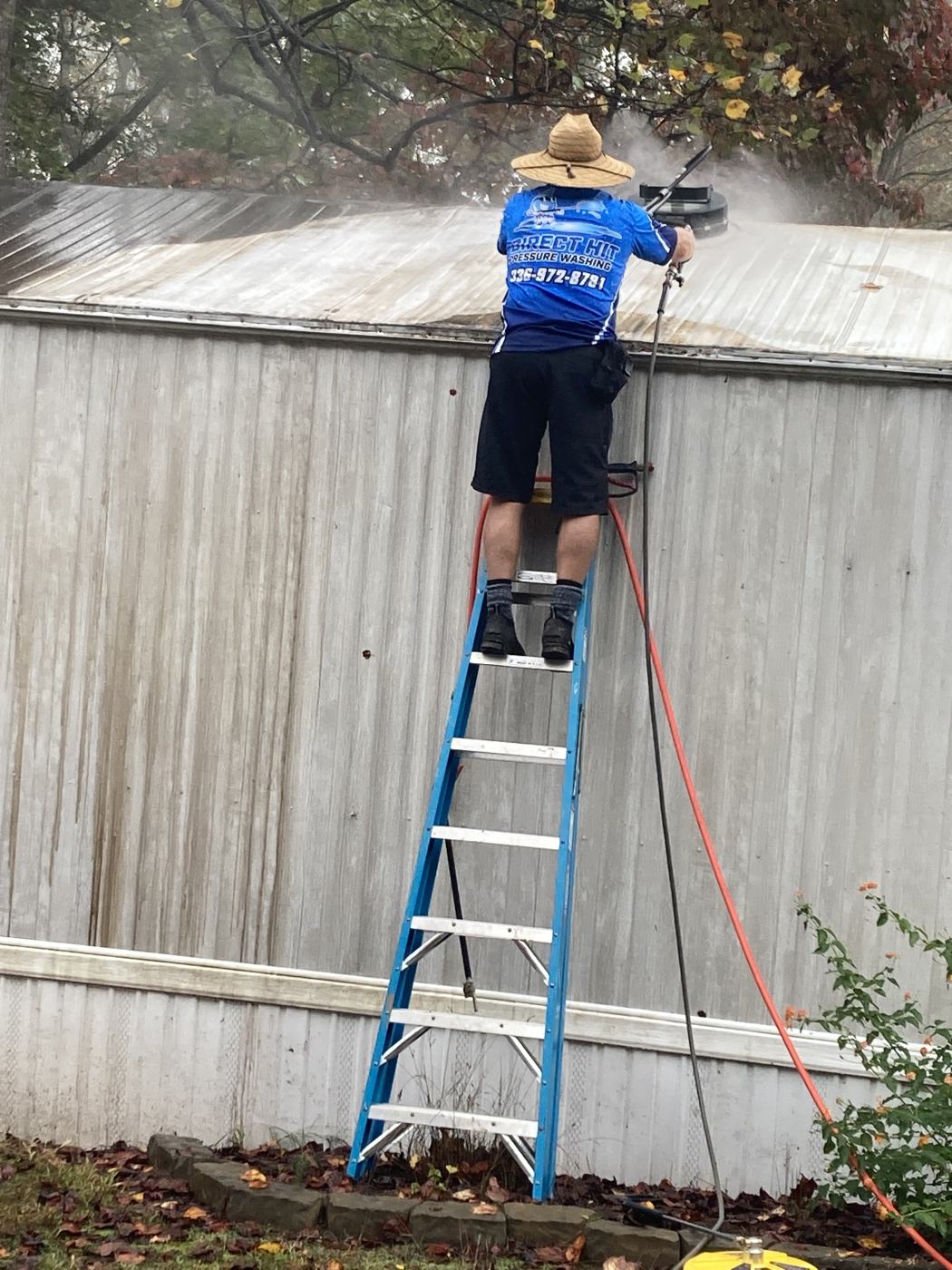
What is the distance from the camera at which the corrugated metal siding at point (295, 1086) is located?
4973 mm

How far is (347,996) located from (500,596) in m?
1.65

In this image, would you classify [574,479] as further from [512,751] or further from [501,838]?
[501,838]

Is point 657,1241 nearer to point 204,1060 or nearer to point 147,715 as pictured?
point 204,1060

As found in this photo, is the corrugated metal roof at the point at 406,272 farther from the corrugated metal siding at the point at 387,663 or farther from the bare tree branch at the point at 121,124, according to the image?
the bare tree branch at the point at 121,124

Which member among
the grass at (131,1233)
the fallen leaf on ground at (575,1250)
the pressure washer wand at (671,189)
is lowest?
the grass at (131,1233)

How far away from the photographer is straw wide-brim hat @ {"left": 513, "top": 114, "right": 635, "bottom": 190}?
489 cm

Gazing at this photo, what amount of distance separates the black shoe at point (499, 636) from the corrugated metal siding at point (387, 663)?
1.26 feet

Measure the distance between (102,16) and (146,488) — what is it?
1130 cm

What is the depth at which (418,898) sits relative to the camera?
462 centimetres

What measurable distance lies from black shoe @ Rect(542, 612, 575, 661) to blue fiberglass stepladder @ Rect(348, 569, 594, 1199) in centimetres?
4

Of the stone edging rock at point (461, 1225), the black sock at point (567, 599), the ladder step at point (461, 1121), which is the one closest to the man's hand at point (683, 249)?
the black sock at point (567, 599)

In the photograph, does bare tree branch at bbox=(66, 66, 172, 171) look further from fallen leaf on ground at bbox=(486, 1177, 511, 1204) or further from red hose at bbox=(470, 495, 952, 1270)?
fallen leaf on ground at bbox=(486, 1177, 511, 1204)

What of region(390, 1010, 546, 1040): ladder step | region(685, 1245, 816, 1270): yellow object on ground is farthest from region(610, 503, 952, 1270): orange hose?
region(685, 1245, 816, 1270): yellow object on ground

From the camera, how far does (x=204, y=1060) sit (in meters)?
5.35
